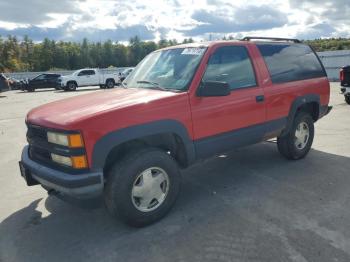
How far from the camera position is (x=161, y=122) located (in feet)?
12.2

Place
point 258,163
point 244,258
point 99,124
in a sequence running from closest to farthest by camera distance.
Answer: point 244,258 < point 99,124 < point 258,163

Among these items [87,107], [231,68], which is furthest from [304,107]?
[87,107]

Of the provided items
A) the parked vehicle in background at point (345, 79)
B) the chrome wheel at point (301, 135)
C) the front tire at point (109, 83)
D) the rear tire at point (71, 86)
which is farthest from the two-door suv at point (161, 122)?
the front tire at point (109, 83)

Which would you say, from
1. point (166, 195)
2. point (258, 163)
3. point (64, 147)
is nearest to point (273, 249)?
point (166, 195)

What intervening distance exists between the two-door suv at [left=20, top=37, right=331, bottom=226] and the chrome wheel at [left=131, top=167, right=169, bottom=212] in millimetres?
11

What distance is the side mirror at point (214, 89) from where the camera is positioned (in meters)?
3.93

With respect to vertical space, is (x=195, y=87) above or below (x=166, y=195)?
above

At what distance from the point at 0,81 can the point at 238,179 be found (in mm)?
24441

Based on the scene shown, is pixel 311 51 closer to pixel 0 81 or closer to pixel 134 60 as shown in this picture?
pixel 0 81

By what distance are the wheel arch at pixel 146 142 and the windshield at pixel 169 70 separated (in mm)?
547

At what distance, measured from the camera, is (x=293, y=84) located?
5.32 meters

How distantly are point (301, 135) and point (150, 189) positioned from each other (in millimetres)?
3127

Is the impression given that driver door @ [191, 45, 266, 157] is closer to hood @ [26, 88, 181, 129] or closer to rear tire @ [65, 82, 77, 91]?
hood @ [26, 88, 181, 129]

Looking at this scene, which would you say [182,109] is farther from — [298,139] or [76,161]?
[298,139]
